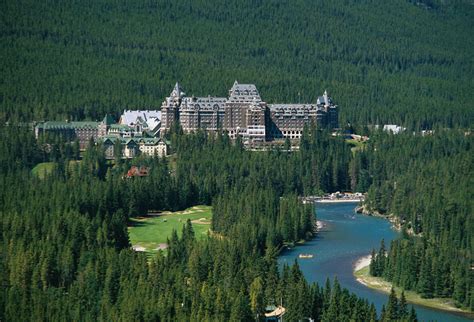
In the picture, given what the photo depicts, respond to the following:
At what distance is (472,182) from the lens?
10938cm

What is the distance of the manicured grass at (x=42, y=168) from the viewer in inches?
5069

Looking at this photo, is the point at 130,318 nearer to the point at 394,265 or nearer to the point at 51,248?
the point at 51,248

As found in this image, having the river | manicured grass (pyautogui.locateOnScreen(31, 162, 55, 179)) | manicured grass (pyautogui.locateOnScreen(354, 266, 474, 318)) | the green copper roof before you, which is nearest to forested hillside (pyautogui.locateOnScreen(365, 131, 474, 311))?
manicured grass (pyautogui.locateOnScreen(354, 266, 474, 318))

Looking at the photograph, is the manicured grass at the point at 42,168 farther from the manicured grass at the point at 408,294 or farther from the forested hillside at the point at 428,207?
the manicured grass at the point at 408,294

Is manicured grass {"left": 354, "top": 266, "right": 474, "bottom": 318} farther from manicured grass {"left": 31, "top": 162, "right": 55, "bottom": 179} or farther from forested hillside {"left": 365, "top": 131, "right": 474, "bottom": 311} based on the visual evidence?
manicured grass {"left": 31, "top": 162, "right": 55, "bottom": 179}

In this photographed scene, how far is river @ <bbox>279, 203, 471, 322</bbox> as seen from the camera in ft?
264

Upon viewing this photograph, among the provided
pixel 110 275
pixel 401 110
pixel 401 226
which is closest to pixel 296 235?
pixel 401 226

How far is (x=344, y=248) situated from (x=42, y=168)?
44810 mm

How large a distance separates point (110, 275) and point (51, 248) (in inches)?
302

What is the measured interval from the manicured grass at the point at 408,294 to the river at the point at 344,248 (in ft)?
2.13

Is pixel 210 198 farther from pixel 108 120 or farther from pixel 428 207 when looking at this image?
pixel 108 120

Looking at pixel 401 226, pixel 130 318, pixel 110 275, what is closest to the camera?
pixel 130 318

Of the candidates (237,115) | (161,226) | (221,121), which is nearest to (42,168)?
(221,121)

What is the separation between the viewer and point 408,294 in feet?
267
